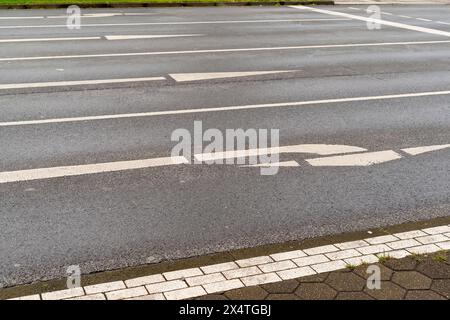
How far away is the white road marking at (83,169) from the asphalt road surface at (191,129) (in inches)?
2.1

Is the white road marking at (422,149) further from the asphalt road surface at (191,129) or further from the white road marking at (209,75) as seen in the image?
the white road marking at (209,75)

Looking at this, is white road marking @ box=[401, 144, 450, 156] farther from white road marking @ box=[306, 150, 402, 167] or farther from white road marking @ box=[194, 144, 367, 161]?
white road marking @ box=[194, 144, 367, 161]

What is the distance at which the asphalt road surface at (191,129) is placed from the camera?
19.1 ft

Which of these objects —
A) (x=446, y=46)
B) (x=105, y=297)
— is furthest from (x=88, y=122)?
(x=446, y=46)

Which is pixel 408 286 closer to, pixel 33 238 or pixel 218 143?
pixel 33 238

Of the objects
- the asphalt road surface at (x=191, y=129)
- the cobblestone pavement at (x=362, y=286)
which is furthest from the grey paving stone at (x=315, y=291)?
the asphalt road surface at (x=191, y=129)

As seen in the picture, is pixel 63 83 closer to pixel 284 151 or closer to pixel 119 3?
pixel 284 151

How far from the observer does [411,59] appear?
14.2 m

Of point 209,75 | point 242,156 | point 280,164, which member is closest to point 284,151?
point 280,164

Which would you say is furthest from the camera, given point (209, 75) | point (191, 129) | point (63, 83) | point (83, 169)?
point (209, 75)

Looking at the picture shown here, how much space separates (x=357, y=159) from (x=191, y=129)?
2.33m

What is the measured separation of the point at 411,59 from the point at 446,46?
2486mm

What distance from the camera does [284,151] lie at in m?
7.91

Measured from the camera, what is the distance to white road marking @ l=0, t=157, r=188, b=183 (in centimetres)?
695
